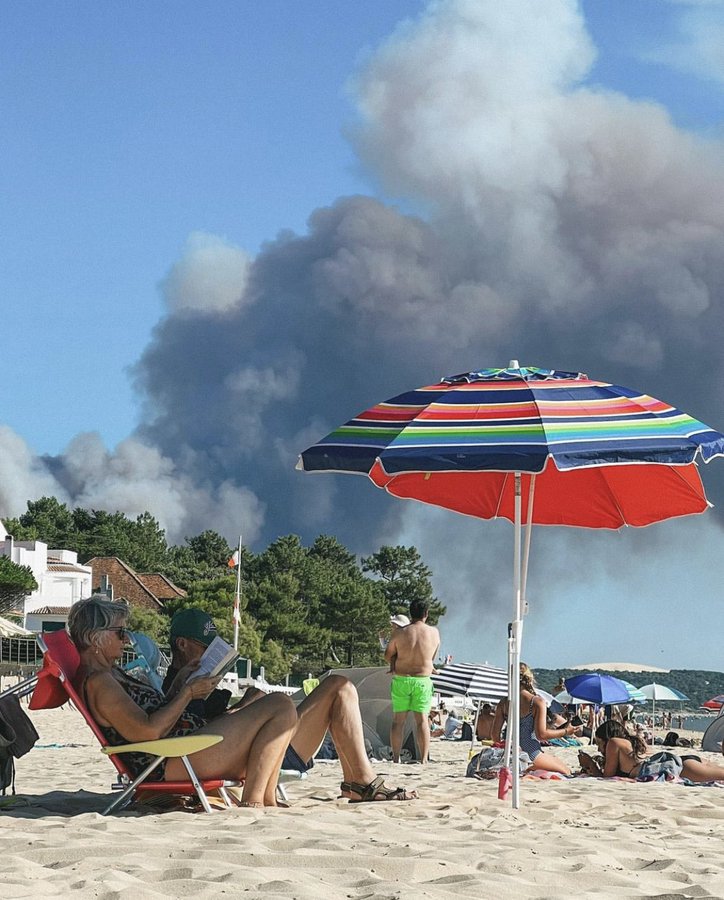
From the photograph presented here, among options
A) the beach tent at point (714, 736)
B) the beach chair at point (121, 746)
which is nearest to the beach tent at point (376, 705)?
the beach chair at point (121, 746)

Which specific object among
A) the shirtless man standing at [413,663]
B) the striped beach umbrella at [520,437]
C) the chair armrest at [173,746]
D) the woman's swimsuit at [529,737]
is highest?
the striped beach umbrella at [520,437]

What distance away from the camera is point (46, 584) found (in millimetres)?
61750

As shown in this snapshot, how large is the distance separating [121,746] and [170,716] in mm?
234

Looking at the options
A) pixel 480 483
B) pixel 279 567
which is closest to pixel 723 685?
pixel 279 567

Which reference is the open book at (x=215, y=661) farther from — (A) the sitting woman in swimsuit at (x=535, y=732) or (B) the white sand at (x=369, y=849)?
(A) the sitting woman in swimsuit at (x=535, y=732)

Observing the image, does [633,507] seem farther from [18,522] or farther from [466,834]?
[18,522]

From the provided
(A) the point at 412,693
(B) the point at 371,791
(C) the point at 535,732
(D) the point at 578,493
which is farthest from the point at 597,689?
(B) the point at 371,791

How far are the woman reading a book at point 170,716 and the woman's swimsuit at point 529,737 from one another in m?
3.51

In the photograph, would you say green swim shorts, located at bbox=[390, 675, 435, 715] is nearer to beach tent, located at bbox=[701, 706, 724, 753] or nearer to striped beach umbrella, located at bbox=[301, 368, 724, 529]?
striped beach umbrella, located at bbox=[301, 368, 724, 529]

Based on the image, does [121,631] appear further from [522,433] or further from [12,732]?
[522,433]

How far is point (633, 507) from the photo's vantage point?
7.34m

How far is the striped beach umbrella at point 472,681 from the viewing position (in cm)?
1295

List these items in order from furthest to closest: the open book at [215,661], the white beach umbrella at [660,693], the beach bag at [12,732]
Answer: the white beach umbrella at [660,693] < the beach bag at [12,732] < the open book at [215,661]

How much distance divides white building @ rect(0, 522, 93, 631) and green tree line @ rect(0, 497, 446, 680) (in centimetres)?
506
